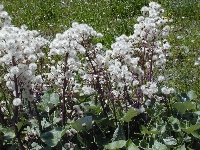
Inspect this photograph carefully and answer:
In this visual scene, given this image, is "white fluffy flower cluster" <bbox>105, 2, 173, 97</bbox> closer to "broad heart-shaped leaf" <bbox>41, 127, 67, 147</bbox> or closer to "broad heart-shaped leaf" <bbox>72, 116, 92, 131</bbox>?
"broad heart-shaped leaf" <bbox>72, 116, 92, 131</bbox>

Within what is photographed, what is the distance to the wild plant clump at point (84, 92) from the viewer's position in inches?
137

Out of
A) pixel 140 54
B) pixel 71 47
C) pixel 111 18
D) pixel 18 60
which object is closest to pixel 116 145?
pixel 71 47

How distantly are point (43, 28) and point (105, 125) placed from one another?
5.94m

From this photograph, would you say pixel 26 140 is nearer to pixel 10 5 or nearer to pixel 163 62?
pixel 163 62

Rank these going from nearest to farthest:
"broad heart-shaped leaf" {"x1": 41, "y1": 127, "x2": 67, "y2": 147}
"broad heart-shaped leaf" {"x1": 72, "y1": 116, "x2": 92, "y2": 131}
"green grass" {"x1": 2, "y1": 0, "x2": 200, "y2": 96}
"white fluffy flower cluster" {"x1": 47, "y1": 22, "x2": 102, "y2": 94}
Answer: "white fluffy flower cluster" {"x1": 47, "y1": 22, "x2": 102, "y2": 94}, "broad heart-shaped leaf" {"x1": 41, "y1": 127, "x2": 67, "y2": 147}, "broad heart-shaped leaf" {"x1": 72, "y1": 116, "x2": 92, "y2": 131}, "green grass" {"x1": 2, "y1": 0, "x2": 200, "y2": 96}

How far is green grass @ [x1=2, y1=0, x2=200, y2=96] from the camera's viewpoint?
25.2 ft

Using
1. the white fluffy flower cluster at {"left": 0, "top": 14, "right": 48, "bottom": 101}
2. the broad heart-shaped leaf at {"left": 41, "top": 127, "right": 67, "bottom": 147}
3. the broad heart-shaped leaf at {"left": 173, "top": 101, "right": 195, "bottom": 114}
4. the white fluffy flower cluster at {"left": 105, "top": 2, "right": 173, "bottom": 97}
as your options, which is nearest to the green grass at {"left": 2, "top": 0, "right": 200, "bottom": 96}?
the white fluffy flower cluster at {"left": 105, "top": 2, "right": 173, "bottom": 97}

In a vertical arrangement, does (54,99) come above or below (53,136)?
above

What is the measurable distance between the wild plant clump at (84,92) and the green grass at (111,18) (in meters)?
2.64

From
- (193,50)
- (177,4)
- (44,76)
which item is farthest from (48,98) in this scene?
(177,4)

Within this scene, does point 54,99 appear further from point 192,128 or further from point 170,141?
point 192,128

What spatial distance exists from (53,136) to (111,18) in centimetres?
671

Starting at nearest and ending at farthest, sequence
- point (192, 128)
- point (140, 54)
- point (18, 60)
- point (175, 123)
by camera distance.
→ point (18, 60) < point (192, 128) < point (175, 123) < point (140, 54)

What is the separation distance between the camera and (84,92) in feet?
13.2
